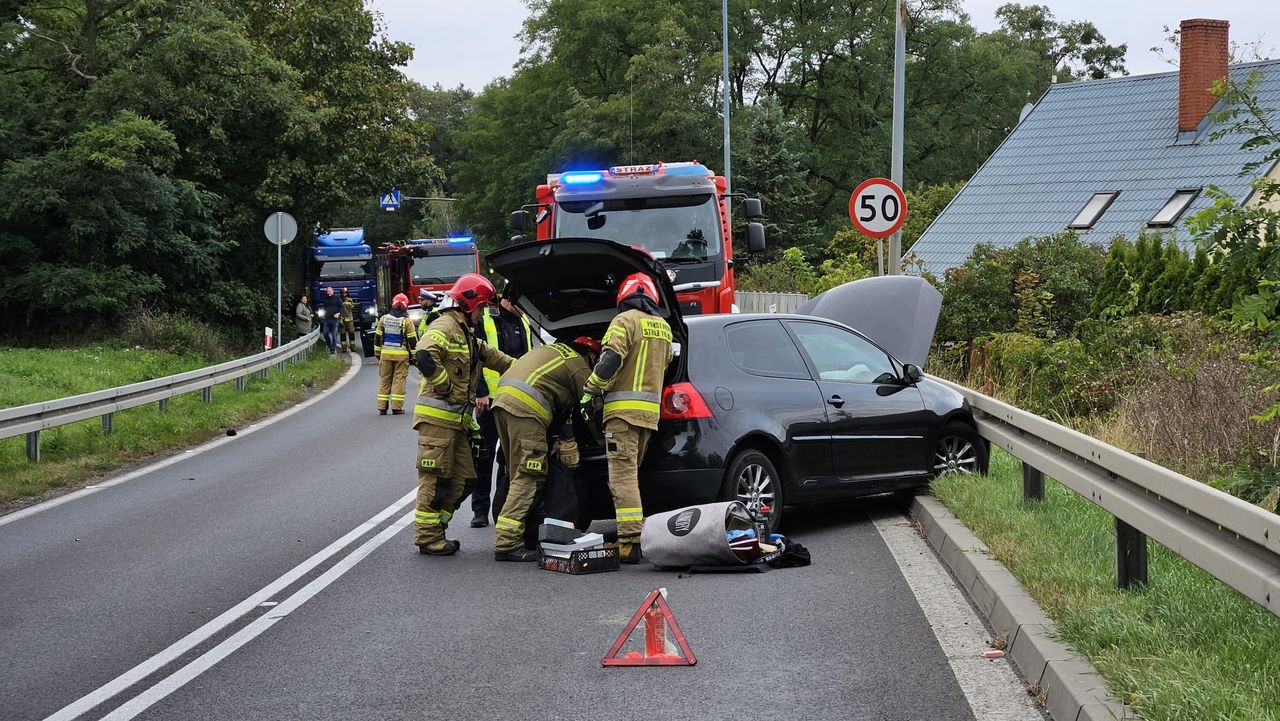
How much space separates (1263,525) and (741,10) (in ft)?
191

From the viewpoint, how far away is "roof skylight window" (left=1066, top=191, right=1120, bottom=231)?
114ft

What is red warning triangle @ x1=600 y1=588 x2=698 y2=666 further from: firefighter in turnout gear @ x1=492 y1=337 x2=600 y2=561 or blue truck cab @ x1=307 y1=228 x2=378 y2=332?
blue truck cab @ x1=307 y1=228 x2=378 y2=332

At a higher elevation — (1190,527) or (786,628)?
→ (1190,527)

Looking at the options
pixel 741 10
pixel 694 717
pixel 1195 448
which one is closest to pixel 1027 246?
pixel 1195 448

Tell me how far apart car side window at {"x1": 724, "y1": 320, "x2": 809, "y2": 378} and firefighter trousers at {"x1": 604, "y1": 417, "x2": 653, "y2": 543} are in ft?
3.97

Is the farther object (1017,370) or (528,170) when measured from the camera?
(528,170)

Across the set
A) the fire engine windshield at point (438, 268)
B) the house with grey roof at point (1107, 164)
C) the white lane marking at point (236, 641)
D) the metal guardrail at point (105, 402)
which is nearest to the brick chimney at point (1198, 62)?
the house with grey roof at point (1107, 164)

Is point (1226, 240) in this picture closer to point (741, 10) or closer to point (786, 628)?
point (786, 628)

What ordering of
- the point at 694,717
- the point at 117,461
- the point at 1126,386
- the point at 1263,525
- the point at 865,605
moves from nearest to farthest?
1. the point at 1263,525
2. the point at 694,717
3. the point at 865,605
4. the point at 1126,386
5. the point at 117,461

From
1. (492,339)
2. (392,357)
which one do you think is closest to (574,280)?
(492,339)

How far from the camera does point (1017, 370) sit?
578 inches

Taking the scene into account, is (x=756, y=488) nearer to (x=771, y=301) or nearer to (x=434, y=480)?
(x=434, y=480)

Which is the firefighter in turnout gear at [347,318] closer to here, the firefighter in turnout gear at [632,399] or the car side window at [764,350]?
the car side window at [764,350]

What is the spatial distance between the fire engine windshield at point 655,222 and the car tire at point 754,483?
7.64m
